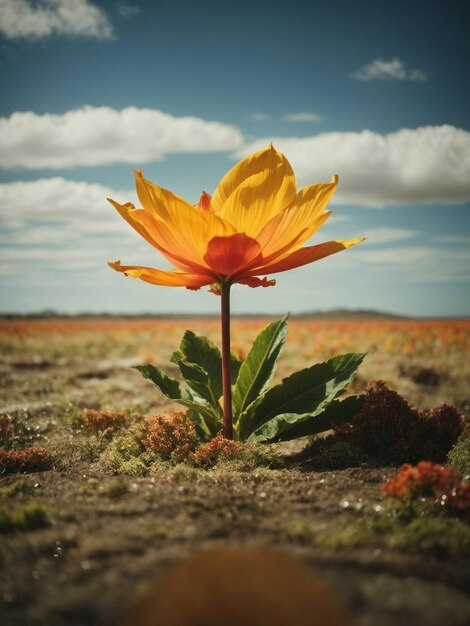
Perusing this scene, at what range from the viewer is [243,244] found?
3.03 m

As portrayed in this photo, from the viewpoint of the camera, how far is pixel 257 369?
386cm

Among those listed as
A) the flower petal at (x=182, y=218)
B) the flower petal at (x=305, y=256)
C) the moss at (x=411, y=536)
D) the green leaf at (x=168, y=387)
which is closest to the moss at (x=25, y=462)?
the green leaf at (x=168, y=387)

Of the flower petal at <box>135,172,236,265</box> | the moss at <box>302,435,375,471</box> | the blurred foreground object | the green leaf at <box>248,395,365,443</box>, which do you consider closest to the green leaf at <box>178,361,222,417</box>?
the green leaf at <box>248,395,365,443</box>

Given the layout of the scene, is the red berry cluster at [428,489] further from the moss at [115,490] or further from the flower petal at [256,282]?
the flower petal at [256,282]

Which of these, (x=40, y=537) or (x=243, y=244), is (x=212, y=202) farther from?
(x=40, y=537)

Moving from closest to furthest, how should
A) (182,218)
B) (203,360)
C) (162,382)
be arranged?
(182,218) → (162,382) → (203,360)

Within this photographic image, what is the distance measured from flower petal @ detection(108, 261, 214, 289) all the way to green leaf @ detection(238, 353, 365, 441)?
863 mm

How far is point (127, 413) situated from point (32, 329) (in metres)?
13.1

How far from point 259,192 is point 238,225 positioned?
0.23 meters

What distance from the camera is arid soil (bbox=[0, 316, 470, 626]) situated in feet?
5.04

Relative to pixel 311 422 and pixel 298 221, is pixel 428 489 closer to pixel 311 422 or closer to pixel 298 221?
pixel 311 422

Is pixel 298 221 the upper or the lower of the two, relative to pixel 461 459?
upper

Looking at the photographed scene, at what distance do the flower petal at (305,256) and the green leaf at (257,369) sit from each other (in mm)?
601

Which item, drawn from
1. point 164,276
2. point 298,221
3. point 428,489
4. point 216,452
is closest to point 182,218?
point 164,276
